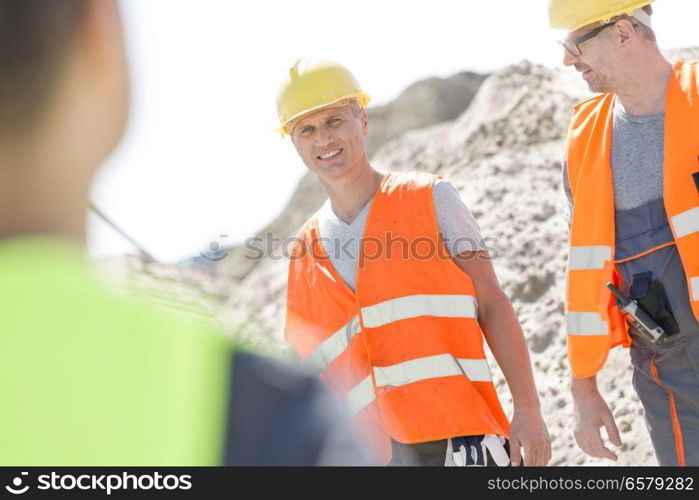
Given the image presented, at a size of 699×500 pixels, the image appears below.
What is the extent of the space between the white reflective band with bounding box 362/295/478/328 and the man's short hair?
253 centimetres

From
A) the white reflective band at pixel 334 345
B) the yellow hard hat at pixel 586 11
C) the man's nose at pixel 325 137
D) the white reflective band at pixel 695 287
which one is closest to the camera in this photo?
the white reflective band at pixel 695 287

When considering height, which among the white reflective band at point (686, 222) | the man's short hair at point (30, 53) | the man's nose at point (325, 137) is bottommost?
the man's short hair at point (30, 53)

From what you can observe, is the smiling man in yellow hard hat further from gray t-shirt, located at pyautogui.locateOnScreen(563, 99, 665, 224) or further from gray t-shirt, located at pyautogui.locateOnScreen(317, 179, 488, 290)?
gray t-shirt, located at pyautogui.locateOnScreen(563, 99, 665, 224)

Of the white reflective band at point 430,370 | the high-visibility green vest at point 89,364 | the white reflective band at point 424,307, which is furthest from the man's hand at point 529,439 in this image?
the high-visibility green vest at point 89,364

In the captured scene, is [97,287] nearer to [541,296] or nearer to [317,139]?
[317,139]

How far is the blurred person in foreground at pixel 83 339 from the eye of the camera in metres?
0.93

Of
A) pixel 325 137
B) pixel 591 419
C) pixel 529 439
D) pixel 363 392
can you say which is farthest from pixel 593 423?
pixel 325 137

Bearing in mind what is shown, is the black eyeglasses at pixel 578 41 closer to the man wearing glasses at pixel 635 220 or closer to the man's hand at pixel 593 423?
the man wearing glasses at pixel 635 220

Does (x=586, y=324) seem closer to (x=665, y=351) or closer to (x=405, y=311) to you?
(x=665, y=351)

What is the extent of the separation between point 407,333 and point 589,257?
0.78m

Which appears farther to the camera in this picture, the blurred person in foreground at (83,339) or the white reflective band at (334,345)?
the white reflective band at (334,345)

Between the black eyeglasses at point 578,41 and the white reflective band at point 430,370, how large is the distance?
1.26 meters

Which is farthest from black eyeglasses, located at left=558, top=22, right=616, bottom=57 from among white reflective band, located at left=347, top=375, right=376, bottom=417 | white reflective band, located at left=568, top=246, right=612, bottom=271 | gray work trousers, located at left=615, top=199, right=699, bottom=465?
white reflective band, located at left=347, top=375, right=376, bottom=417

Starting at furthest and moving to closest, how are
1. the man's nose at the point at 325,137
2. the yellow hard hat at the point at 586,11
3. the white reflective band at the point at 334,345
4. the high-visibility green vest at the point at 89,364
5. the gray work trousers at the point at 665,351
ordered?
the man's nose at the point at 325,137, the white reflective band at the point at 334,345, the yellow hard hat at the point at 586,11, the gray work trousers at the point at 665,351, the high-visibility green vest at the point at 89,364
